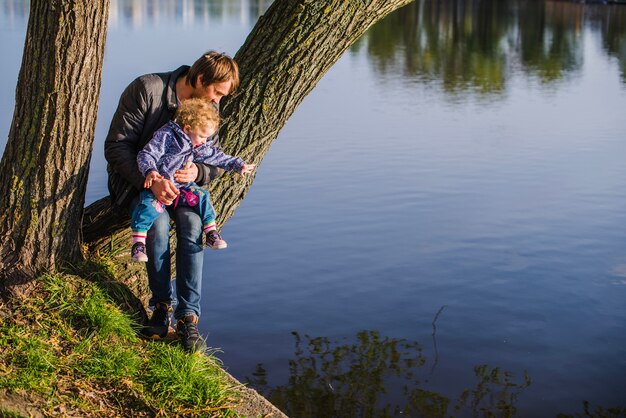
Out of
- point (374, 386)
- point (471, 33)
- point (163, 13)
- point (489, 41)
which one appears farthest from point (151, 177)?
point (163, 13)

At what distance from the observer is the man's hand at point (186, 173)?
4.86 metres

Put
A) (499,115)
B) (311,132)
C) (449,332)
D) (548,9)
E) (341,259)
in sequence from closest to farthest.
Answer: (449,332) → (341,259) → (311,132) → (499,115) → (548,9)

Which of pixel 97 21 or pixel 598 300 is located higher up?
pixel 97 21

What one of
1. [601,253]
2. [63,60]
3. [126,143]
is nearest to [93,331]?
[126,143]

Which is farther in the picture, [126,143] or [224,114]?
[224,114]

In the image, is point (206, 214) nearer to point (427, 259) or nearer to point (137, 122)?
point (137, 122)

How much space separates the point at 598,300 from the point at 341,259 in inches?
102

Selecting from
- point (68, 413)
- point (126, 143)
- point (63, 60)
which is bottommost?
point (68, 413)

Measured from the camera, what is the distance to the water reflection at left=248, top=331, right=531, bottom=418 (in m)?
6.56

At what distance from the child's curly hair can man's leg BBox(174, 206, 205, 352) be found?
1.52 ft

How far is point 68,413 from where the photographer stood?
4.29 meters

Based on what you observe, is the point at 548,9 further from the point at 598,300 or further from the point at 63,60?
the point at 63,60

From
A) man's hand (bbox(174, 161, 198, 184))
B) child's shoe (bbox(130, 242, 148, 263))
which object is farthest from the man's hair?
child's shoe (bbox(130, 242, 148, 263))

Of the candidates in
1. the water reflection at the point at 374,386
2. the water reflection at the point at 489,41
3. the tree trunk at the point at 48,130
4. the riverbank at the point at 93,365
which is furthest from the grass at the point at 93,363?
the water reflection at the point at 489,41
